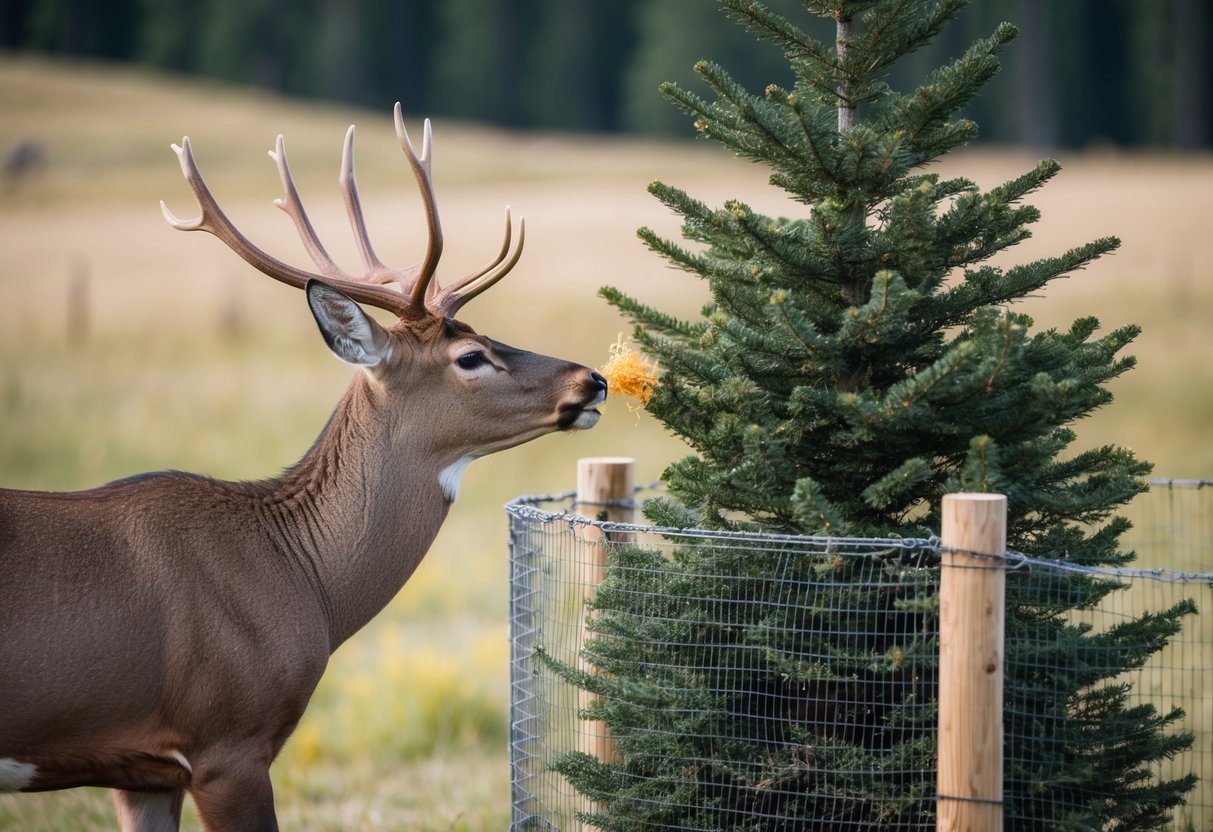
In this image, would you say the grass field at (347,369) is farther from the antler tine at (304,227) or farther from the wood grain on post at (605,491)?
the antler tine at (304,227)

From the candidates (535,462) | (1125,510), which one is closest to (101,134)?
(535,462)

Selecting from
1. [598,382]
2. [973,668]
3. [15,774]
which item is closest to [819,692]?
[973,668]

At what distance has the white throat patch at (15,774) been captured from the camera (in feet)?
13.3

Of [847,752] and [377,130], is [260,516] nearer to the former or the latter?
[847,752]

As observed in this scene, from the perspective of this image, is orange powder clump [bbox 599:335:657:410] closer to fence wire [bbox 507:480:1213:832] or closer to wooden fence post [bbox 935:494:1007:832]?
fence wire [bbox 507:480:1213:832]

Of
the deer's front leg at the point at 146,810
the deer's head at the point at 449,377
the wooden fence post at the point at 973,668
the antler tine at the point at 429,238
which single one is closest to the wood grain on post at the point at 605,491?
the deer's head at the point at 449,377

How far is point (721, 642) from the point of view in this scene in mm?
4418

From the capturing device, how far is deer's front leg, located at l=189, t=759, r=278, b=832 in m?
4.19

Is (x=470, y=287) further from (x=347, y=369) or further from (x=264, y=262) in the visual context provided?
(x=347, y=369)

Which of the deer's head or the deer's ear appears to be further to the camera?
the deer's head

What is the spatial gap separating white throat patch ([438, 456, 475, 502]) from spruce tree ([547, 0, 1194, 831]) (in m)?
0.75

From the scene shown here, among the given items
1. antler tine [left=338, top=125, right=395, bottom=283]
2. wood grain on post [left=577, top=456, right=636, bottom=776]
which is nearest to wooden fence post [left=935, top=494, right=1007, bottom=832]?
wood grain on post [left=577, top=456, right=636, bottom=776]

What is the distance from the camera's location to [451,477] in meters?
4.98

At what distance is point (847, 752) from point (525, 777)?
153cm
